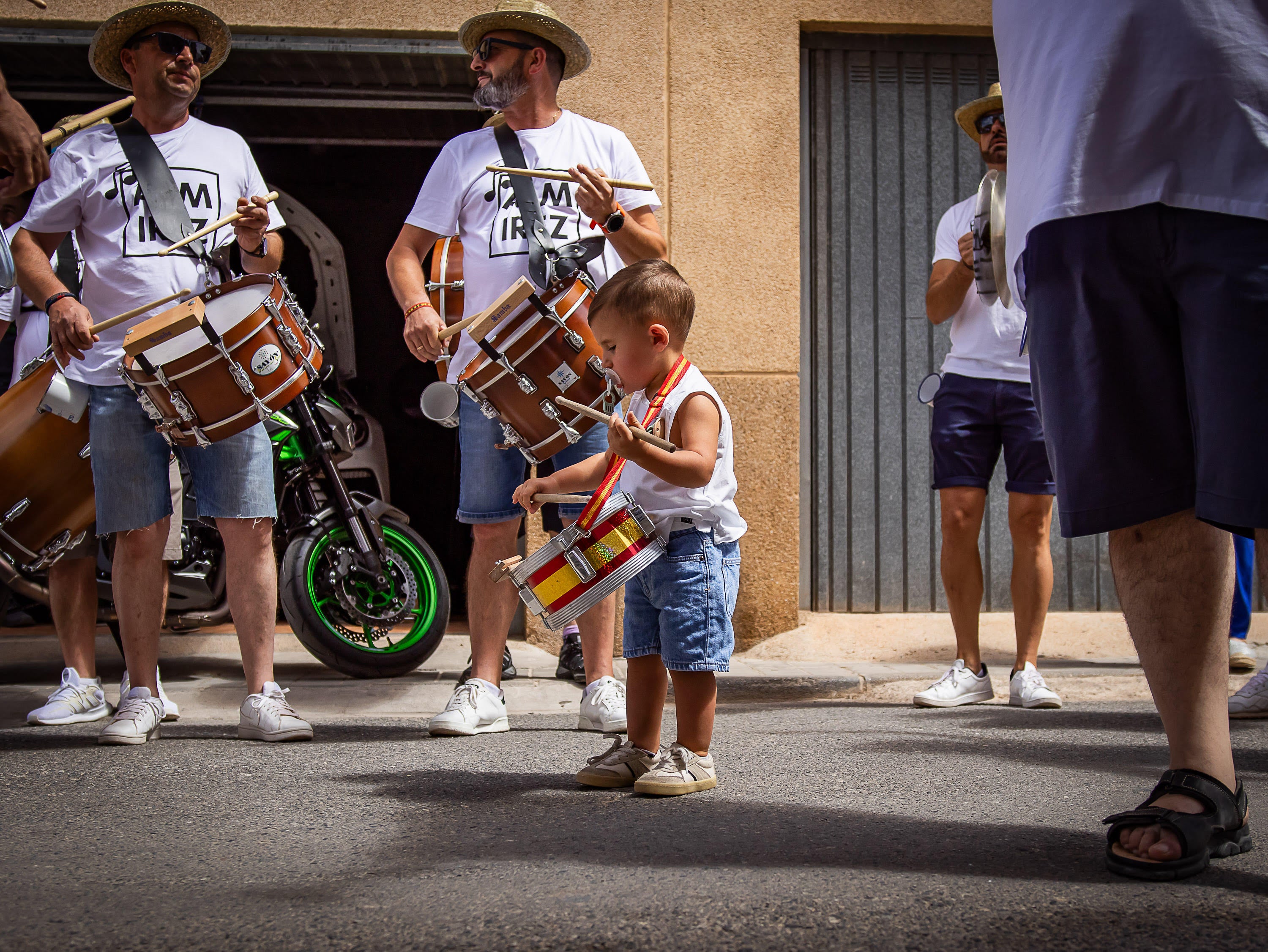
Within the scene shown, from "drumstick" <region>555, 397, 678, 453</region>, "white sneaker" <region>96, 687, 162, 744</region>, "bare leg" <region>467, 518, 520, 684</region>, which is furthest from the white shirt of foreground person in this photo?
"white sneaker" <region>96, 687, 162, 744</region>

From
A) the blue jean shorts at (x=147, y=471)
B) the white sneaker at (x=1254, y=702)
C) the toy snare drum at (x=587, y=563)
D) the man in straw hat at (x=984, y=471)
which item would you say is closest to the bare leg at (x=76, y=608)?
the blue jean shorts at (x=147, y=471)

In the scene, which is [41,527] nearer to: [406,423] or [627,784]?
[627,784]

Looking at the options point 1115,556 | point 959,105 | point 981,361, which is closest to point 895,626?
point 981,361

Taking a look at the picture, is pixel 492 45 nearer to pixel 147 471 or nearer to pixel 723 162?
pixel 147 471

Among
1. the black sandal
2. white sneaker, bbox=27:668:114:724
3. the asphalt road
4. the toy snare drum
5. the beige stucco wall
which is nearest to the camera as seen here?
the asphalt road

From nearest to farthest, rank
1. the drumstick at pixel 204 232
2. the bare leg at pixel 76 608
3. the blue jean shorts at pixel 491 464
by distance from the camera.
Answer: the drumstick at pixel 204 232
the blue jean shorts at pixel 491 464
the bare leg at pixel 76 608

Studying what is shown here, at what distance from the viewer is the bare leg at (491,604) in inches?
146

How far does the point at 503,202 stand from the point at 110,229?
124 centimetres

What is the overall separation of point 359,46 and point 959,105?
3219mm

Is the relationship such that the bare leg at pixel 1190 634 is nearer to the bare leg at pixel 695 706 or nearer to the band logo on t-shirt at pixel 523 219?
the bare leg at pixel 695 706

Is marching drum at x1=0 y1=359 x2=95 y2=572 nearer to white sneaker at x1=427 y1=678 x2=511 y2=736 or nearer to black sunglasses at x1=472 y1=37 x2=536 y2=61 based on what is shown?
white sneaker at x1=427 y1=678 x2=511 y2=736

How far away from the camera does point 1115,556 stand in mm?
2180

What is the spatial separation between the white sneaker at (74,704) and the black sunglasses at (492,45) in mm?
2570

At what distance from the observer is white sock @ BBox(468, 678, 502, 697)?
367 cm
